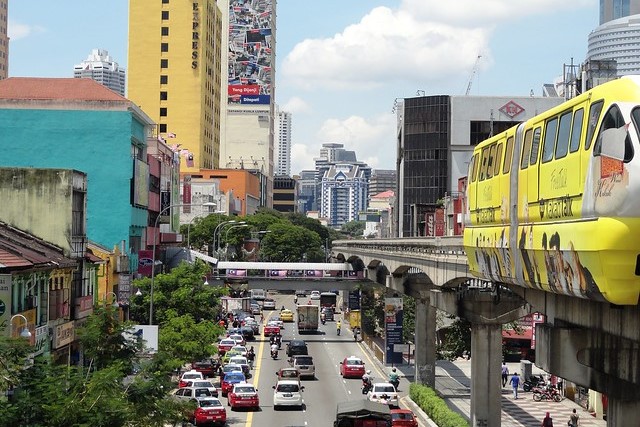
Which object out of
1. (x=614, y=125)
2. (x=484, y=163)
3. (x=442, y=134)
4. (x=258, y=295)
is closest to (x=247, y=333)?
(x=258, y=295)

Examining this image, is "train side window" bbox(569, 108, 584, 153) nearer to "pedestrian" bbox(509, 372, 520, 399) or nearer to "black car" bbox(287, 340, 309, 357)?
"pedestrian" bbox(509, 372, 520, 399)

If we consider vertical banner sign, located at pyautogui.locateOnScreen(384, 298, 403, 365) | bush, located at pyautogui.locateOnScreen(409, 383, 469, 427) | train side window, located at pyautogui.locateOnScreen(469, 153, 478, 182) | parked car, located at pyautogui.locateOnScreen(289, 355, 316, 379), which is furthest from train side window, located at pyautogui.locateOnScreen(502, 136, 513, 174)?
vertical banner sign, located at pyautogui.locateOnScreen(384, 298, 403, 365)

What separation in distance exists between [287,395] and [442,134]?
9183cm

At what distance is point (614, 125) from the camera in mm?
17359

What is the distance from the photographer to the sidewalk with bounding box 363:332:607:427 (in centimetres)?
5181

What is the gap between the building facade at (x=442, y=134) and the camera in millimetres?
136750

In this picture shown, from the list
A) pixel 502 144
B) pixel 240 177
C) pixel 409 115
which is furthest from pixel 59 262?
pixel 240 177

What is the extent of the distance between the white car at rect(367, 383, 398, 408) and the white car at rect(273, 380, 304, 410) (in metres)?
3.54

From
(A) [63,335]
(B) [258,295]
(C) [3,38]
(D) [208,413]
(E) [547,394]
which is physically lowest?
(E) [547,394]

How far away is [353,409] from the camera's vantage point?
39.2m

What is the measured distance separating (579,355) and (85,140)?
2019 inches

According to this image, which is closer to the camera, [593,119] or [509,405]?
[593,119]

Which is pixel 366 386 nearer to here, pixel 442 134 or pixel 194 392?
pixel 194 392

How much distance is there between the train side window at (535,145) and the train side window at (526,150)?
0.98 feet
